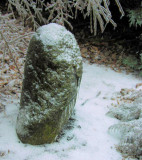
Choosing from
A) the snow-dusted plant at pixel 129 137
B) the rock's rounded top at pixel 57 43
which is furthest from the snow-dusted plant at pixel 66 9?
the snow-dusted plant at pixel 129 137

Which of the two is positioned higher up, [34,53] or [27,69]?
[34,53]

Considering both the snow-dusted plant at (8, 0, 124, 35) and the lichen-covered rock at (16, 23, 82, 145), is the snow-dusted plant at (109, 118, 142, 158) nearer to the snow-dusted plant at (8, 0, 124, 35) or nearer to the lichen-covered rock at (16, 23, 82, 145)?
the lichen-covered rock at (16, 23, 82, 145)

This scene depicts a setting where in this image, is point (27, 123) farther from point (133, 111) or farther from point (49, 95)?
point (133, 111)

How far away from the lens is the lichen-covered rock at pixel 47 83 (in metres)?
2.23

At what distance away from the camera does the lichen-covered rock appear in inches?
87.7

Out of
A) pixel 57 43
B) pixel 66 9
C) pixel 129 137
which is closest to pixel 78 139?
pixel 129 137

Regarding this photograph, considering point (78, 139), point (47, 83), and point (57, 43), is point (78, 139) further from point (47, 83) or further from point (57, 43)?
point (57, 43)

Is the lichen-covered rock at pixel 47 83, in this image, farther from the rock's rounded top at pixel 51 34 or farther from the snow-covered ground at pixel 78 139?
the snow-covered ground at pixel 78 139

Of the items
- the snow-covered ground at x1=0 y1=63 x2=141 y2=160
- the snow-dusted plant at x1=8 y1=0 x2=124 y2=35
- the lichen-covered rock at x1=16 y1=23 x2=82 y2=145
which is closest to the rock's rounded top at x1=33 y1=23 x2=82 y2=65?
the lichen-covered rock at x1=16 y1=23 x2=82 y2=145

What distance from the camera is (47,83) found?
226cm

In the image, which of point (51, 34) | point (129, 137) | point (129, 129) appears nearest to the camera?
point (51, 34)

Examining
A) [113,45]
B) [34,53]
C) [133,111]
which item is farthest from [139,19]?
[34,53]

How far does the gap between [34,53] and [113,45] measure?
442 centimetres

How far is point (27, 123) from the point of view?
2.37m
